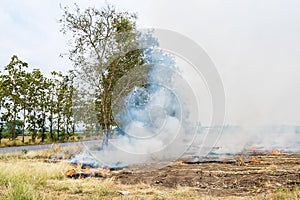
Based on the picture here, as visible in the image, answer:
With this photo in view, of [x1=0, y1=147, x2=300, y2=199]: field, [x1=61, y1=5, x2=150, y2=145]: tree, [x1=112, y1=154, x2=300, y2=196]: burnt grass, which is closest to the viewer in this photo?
[x1=0, y1=147, x2=300, y2=199]: field

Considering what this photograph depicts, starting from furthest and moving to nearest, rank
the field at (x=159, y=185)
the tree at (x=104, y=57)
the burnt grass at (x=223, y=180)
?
the tree at (x=104, y=57) → the burnt grass at (x=223, y=180) → the field at (x=159, y=185)

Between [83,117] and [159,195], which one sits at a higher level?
[83,117]

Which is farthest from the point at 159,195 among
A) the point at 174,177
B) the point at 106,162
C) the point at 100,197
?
the point at 106,162

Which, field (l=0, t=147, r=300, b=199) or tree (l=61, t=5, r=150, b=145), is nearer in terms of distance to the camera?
field (l=0, t=147, r=300, b=199)

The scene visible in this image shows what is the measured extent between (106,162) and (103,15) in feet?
24.8

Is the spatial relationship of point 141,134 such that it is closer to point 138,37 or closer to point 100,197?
point 138,37

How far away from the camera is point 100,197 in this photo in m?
6.23

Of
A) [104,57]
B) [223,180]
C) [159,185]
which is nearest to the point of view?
[159,185]

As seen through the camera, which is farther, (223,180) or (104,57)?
(104,57)

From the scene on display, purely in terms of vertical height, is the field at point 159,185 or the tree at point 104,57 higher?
the tree at point 104,57

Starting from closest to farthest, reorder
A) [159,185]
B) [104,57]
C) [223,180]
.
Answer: [159,185]
[223,180]
[104,57]

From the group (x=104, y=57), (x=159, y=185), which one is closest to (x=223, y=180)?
(x=159, y=185)

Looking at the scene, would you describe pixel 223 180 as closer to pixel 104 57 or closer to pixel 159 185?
pixel 159 185

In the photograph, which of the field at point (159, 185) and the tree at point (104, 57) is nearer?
the field at point (159, 185)
